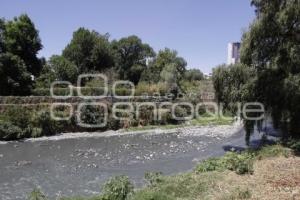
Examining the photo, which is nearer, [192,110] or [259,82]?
[259,82]

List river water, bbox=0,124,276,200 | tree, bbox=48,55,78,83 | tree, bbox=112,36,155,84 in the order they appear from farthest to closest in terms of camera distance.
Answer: tree, bbox=112,36,155,84 < tree, bbox=48,55,78,83 < river water, bbox=0,124,276,200

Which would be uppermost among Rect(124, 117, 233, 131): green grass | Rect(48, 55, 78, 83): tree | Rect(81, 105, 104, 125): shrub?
Rect(48, 55, 78, 83): tree

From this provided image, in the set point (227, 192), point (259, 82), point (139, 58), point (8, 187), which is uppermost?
point (139, 58)

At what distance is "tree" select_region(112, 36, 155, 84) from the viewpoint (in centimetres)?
7000

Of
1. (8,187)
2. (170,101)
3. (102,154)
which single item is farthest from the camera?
(170,101)

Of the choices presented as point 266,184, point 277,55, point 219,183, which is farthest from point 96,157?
point 266,184

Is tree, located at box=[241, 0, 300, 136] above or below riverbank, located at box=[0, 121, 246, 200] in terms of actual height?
above

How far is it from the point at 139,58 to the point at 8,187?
59768 millimetres

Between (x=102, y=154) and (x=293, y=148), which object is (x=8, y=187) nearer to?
(x=102, y=154)

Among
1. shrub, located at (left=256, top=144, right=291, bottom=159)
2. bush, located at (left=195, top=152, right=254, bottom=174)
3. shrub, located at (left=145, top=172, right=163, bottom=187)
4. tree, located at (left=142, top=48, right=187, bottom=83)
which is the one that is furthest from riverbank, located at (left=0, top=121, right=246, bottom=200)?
tree, located at (left=142, top=48, right=187, bottom=83)

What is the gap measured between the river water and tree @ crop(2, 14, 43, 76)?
62.7ft

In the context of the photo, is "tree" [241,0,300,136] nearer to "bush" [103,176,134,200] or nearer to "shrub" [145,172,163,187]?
"shrub" [145,172,163,187]

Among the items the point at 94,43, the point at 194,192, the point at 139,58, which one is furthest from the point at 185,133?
the point at 139,58

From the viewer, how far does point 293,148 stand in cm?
1769
